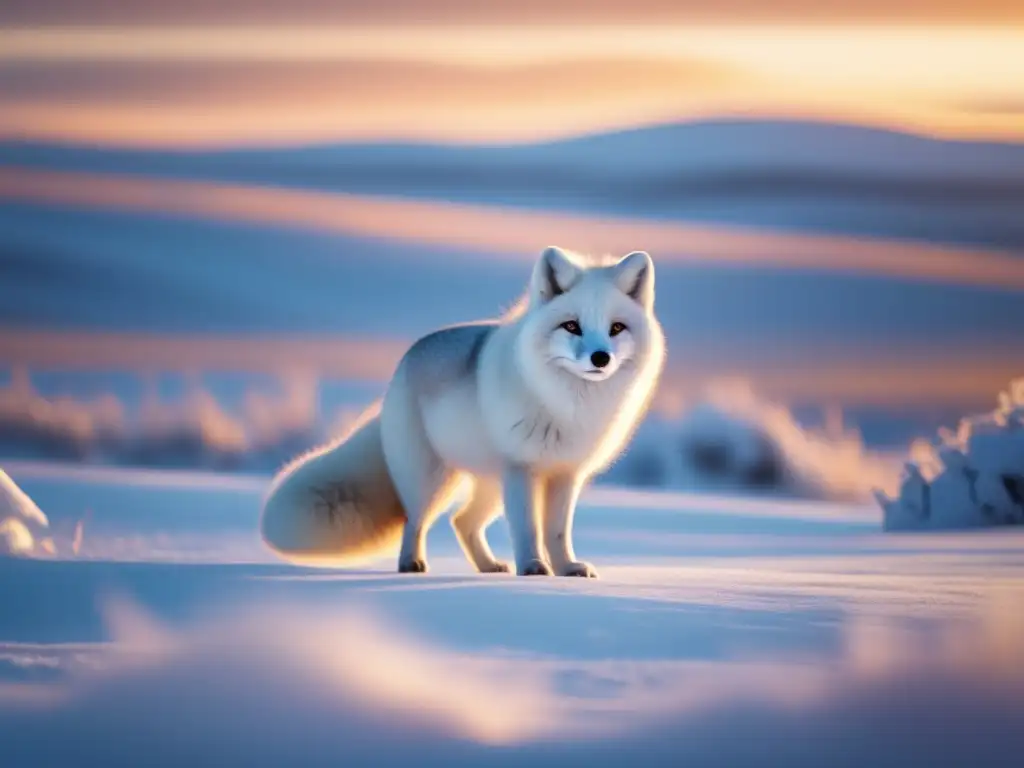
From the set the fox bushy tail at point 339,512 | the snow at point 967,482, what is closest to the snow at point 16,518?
the fox bushy tail at point 339,512

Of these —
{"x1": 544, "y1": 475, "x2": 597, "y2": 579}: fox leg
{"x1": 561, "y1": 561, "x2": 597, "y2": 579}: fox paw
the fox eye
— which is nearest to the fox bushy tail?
{"x1": 544, "y1": 475, "x2": 597, "y2": 579}: fox leg

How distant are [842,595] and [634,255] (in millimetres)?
1618

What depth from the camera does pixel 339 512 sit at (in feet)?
23.0

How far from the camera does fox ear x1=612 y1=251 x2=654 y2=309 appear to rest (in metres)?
6.15

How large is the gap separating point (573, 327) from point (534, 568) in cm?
104

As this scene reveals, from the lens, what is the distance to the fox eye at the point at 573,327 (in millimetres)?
5957

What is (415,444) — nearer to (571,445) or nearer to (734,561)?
(571,445)

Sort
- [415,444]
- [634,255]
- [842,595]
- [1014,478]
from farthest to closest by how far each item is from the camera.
Result: 1. [1014,478]
2. [415,444]
3. [634,255]
4. [842,595]

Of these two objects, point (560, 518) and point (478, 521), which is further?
point (478, 521)

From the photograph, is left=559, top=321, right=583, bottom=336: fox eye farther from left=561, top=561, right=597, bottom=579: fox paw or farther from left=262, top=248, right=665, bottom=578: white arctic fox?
left=561, top=561, right=597, bottom=579: fox paw

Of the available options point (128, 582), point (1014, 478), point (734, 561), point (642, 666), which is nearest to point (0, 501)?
point (128, 582)

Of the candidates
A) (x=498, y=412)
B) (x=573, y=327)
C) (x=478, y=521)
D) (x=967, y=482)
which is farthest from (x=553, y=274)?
(x=967, y=482)

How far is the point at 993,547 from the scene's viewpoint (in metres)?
7.60

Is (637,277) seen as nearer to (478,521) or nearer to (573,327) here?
(573,327)
